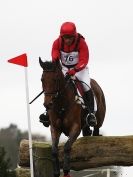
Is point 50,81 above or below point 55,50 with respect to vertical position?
below

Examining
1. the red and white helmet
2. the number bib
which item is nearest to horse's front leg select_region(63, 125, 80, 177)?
the number bib

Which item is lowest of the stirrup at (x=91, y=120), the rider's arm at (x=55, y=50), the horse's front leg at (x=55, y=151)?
the horse's front leg at (x=55, y=151)

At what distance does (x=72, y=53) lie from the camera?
14.6 m

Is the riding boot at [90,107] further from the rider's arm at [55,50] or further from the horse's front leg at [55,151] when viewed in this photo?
the rider's arm at [55,50]

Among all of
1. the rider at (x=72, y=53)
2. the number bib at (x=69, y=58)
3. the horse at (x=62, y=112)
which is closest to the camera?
the horse at (x=62, y=112)

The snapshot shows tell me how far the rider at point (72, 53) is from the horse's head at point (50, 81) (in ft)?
1.45

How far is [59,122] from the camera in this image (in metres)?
14.3

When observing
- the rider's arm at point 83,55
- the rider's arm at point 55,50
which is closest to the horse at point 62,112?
the rider's arm at point 83,55

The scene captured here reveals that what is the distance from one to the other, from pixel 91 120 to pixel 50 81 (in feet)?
4.77

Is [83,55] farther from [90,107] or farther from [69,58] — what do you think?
[90,107]

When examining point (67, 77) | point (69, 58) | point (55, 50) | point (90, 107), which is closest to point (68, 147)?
point (90, 107)

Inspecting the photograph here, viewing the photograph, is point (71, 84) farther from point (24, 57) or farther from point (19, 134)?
point (19, 134)

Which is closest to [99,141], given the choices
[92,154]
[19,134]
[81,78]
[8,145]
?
[92,154]

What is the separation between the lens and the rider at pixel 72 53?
1432cm
